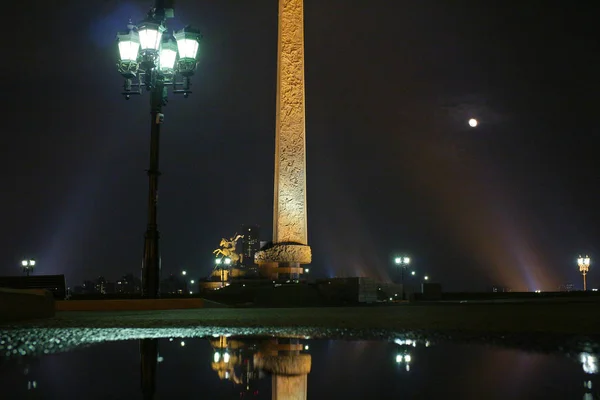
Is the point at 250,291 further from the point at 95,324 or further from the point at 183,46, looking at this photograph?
the point at 95,324

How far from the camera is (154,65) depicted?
1241 centimetres

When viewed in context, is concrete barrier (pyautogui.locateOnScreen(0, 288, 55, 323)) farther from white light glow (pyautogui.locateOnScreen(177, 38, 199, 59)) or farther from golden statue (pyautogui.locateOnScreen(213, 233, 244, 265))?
golden statue (pyautogui.locateOnScreen(213, 233, 244, 265))

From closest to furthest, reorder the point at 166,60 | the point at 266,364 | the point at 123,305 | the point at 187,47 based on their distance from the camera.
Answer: the point at 266,364 → the point at 166,60 → the point at 123,305 → the point at 187,47

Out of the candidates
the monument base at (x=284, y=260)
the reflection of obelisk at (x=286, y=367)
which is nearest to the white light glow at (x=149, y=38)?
the reflection of obelisk at (x=286, y=367)

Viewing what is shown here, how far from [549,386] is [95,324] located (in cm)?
646

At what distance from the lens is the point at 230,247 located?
115 ft

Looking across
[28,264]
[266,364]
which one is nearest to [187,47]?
[266,364]

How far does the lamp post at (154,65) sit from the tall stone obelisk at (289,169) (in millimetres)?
12639

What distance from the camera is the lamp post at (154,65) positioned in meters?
11.9

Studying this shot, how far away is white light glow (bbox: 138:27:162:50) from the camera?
1216 centimetres

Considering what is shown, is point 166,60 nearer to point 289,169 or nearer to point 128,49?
point 128,49

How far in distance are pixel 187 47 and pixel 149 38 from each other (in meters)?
0.96

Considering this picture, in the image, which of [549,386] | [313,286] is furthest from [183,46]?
[313,286]

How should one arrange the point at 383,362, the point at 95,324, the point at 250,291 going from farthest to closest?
the point at 250,291
the point at 95,324
the point at 383,362
